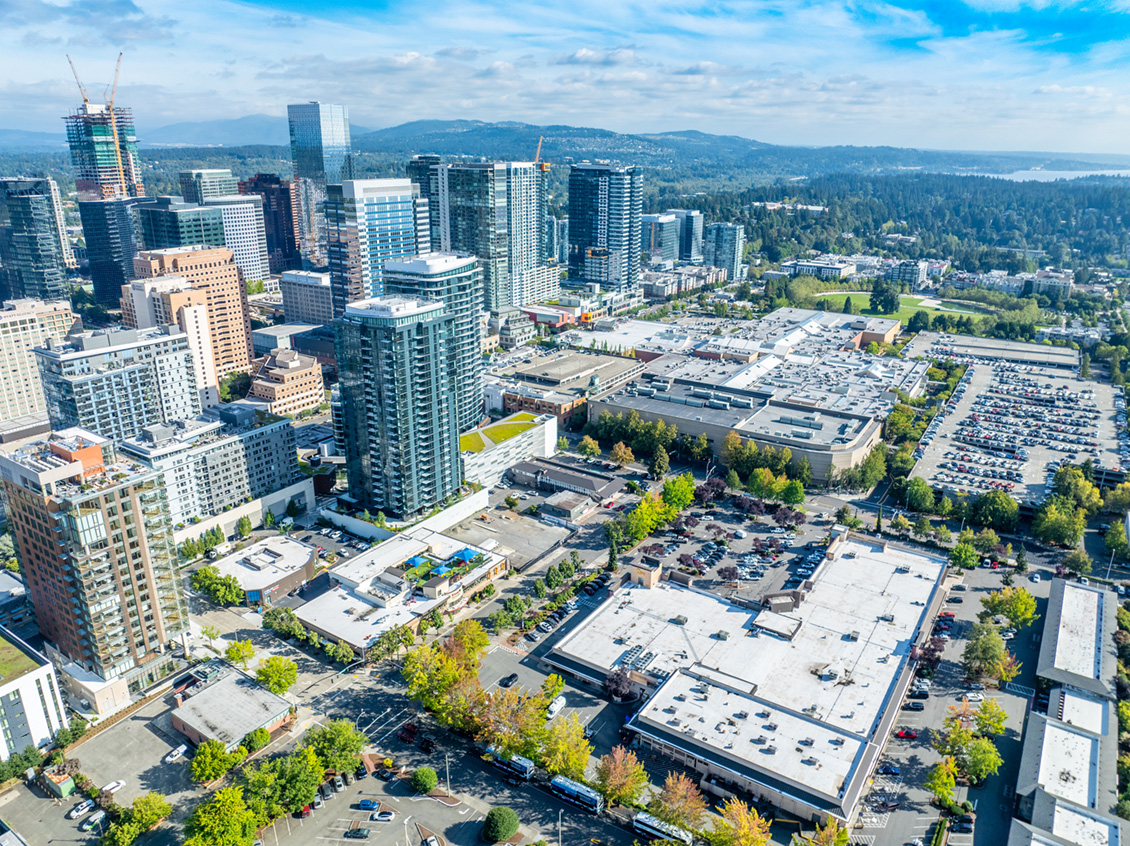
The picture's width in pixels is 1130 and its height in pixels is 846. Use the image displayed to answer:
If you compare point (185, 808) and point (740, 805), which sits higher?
point (740, 805)

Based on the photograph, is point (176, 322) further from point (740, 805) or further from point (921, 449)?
point (921, 449)

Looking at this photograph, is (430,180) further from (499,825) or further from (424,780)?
(499,825)

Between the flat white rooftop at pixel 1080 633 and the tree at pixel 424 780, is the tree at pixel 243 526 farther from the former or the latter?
the flat white rooftop at pixel 1080 633

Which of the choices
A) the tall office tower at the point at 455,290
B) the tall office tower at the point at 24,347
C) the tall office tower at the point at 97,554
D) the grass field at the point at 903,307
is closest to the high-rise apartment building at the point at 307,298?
the tall office tower at the point at 24,347

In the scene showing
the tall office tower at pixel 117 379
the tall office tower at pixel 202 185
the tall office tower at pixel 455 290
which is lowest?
the tall office tower at pixel 117 379

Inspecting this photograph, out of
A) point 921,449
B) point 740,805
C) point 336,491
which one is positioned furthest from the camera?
point 921,449

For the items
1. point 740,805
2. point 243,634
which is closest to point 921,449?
point 740,805

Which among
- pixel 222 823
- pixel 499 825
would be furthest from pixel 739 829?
pixel 222 823
